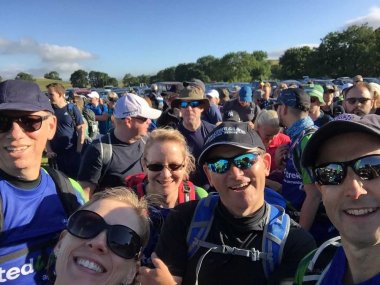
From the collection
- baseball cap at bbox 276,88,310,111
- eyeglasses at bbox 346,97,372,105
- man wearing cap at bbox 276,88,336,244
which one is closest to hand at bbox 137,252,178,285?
man wearing cap at bbox 276,88,336,244

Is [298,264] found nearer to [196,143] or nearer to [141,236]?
[141,236]

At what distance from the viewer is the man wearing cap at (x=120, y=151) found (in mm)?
3230

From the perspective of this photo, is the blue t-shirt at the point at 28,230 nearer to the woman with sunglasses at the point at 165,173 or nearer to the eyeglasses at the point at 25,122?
the eyeglasses at the point at 25,122

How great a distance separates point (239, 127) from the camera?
1893 mm

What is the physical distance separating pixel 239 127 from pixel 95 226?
0.90 metres

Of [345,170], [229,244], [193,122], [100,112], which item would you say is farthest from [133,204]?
[100,112]

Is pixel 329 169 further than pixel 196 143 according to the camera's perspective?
No

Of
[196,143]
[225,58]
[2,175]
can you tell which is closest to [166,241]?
[2,175]

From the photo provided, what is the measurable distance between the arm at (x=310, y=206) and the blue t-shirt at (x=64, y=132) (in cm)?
440

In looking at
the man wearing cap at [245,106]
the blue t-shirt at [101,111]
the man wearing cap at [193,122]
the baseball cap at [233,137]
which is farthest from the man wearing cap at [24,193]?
the blue t-shirt at [101,111]

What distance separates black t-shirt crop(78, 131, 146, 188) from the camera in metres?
3.22

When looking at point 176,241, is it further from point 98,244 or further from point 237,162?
point 237,162

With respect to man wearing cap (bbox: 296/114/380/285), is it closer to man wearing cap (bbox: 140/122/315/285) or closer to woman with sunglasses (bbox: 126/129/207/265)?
man wearing cap (bbox: 140/122/315/285)

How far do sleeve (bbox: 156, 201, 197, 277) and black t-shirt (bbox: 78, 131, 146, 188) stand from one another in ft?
4.87
